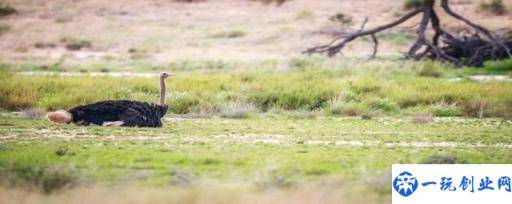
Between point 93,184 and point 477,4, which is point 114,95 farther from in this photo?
point 477,4

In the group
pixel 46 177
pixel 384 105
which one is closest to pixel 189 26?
pixel 384 105

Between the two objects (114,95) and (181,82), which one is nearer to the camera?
(114,95)

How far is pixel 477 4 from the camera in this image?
46.5 m

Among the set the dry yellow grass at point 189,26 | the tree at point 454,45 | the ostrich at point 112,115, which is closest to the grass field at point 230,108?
the dry yellow grass at point 189,26

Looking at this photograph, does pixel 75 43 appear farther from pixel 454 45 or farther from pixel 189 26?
pixel 454 45

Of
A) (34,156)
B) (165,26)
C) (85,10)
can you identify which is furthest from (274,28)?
(34,156)

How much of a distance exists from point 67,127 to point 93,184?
5658mm

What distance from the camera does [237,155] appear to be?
1354 centimetres

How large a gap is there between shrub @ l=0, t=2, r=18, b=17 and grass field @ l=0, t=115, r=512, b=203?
19.0 m

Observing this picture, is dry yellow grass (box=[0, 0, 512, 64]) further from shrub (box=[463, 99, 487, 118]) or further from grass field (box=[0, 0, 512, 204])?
shrub (box=[463, 99, 487, 118])

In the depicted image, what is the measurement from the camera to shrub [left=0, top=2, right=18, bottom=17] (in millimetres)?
37266

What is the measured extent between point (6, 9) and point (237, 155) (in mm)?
26934

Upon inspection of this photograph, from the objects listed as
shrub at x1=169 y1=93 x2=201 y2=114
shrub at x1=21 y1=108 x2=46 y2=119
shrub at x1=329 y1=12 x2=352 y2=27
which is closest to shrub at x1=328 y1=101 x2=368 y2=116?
shrub at x1=169 y1=93 x2=201 y2=114

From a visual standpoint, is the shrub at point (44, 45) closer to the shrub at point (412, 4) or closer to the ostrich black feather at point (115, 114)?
the shrub at point (412, 4)
